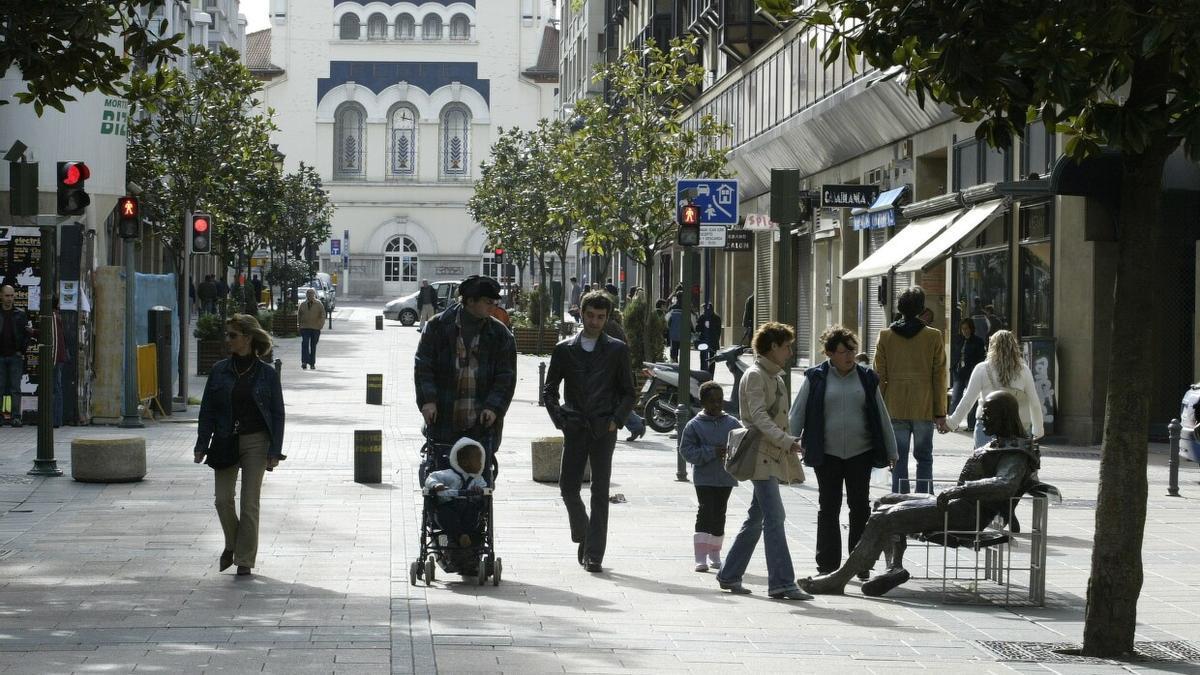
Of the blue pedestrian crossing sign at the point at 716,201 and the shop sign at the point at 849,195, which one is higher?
the shop sign at the point at 849,195

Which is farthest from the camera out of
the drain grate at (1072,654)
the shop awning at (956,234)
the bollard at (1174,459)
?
the shop awning at (956,234)

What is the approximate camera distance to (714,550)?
11062 mm

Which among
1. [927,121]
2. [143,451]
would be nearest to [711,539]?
[143,451]

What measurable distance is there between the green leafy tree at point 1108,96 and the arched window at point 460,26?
100m

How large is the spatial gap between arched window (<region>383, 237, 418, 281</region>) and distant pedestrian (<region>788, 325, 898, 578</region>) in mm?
94568

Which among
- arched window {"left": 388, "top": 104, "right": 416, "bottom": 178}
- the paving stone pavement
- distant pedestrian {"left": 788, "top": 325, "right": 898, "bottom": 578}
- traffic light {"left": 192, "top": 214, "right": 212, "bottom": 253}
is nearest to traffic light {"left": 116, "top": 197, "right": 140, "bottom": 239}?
traffic light {"left": 192, "top": 214, "right": 212, "bottom": 253}

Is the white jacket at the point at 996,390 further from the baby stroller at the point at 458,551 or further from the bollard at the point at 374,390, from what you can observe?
the bollard at the point at 374,390

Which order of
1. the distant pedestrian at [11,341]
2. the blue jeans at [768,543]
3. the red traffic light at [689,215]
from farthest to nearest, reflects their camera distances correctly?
1. the distant pedestrian at [11,341]
2. the red traffic light at [689,215]
3. the blue jeans at [768,543]

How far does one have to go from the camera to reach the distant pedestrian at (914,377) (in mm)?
13602

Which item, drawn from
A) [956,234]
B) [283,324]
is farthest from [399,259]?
[956,234]

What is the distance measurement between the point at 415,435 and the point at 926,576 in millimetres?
12029

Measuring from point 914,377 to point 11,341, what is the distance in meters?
11.4

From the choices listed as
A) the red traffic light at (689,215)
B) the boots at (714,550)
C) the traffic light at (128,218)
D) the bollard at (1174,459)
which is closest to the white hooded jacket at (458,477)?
the boots at (714,550)

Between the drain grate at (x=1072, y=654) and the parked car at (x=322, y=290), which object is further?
the parked car at (x=322, y=290)
